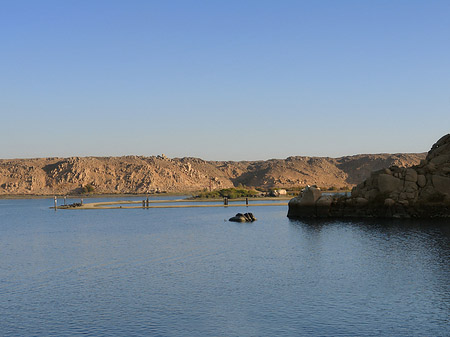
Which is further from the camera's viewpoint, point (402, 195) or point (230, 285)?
point (402, 195)

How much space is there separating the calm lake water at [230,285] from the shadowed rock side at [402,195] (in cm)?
1386

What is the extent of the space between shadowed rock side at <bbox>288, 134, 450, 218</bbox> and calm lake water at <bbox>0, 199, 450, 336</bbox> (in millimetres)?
13860

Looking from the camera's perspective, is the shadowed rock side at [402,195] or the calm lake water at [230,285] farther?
the shadowed rock side at [402,195]

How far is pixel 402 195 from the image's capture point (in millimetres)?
76875

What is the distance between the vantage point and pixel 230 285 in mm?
33500

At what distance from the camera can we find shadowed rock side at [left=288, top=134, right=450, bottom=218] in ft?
244

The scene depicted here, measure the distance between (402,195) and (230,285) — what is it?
1974 inches

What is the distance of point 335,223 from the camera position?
246ft

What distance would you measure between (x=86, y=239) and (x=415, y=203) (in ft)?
146

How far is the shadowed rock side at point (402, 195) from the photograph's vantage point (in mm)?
74438

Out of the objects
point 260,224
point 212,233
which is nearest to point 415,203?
point 260,224

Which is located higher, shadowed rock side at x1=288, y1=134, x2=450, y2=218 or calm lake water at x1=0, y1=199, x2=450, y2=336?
shadowed rock side at x1=288, y1=134, x2=450, y2=218

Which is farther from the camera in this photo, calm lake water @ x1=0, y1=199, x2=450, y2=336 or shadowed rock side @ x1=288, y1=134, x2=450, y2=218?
shadowed rock side @ x1=288, y1=134, x2=450, y2=218

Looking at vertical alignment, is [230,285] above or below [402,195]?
below
